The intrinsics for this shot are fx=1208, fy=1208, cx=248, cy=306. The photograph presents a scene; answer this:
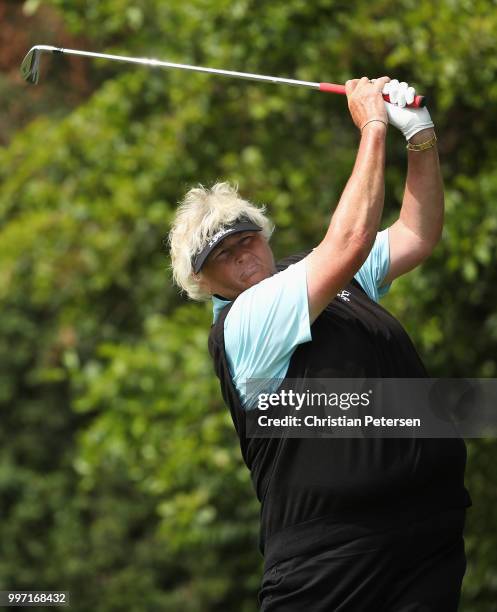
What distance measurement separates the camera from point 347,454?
2.89 metres

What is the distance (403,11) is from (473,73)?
75cm

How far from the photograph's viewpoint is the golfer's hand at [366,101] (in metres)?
2.94

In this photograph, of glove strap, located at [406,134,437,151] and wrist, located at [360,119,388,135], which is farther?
glove strap, located at [406,134,437,151]

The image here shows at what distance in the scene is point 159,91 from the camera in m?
7.71

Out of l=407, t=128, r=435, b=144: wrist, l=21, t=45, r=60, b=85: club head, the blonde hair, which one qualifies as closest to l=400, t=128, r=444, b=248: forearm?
l=407, t=128, r=435, b=144: wrist

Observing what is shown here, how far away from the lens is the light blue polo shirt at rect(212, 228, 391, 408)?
9.37 feet

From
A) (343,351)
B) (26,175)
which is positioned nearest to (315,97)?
(26,175)

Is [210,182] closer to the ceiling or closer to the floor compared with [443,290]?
closer to the ceiling

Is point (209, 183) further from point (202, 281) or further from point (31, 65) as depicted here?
point (202, 281)

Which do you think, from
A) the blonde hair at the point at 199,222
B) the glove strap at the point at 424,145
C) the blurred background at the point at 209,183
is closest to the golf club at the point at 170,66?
the glove strap at the point at 424,145

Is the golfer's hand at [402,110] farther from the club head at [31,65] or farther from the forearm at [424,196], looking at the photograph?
the club head at [31,65]

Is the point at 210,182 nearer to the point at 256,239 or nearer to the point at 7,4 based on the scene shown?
the point at 256,239

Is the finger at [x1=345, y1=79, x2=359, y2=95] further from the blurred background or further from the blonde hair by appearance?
the blurred background

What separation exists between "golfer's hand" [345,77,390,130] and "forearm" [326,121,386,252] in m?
0.06
